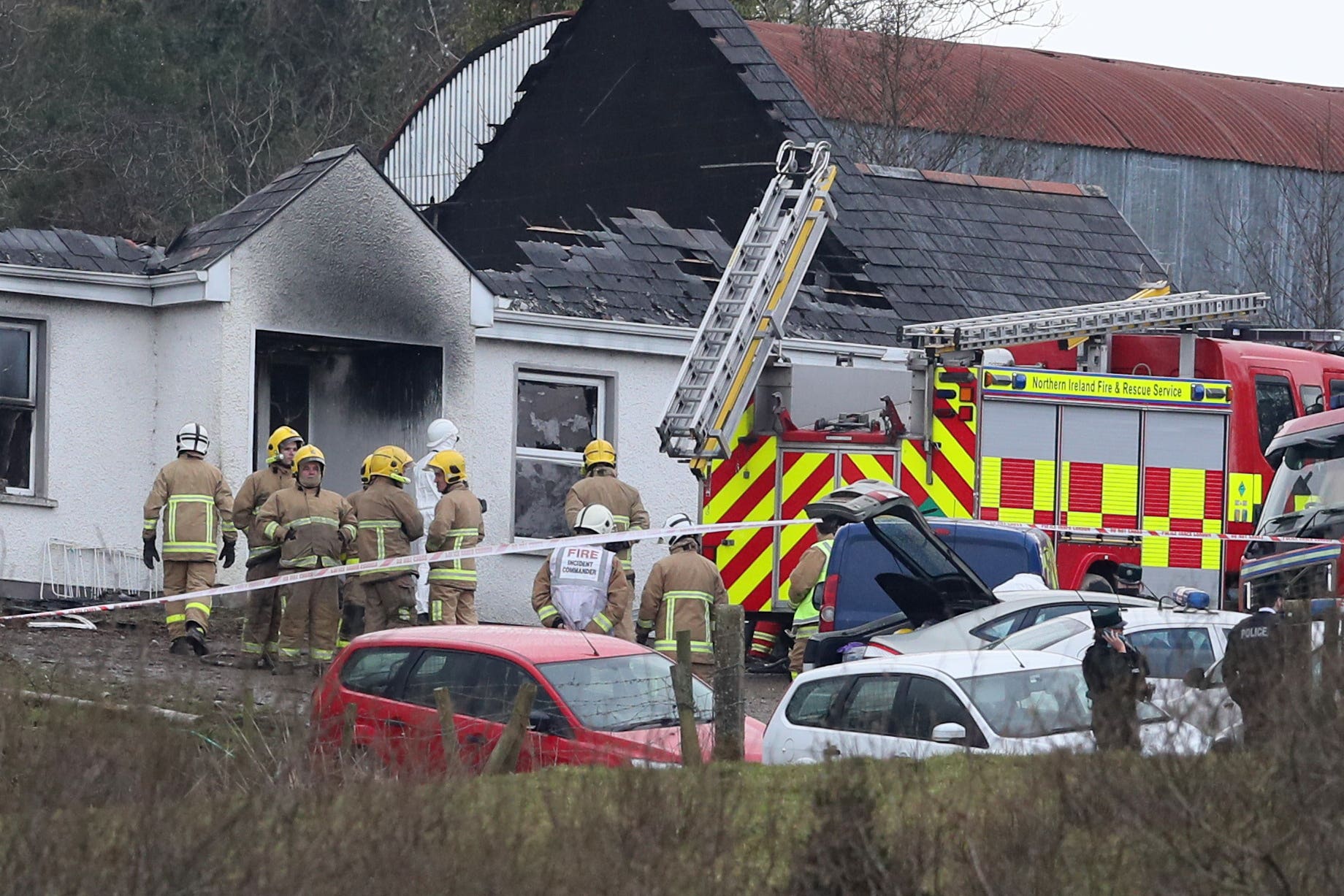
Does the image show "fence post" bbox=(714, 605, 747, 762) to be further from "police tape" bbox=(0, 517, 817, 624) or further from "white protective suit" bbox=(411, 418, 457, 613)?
"white protective suit" bbox=(411, 418, 457, 613)

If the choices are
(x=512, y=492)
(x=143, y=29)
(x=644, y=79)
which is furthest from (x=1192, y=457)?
(x=143, y=29)

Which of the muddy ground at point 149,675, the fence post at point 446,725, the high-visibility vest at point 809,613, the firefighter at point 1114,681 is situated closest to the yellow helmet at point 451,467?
the muddy ground at point 149,675

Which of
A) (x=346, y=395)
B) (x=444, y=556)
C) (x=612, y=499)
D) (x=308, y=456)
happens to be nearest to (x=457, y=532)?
(x=308, y=456)

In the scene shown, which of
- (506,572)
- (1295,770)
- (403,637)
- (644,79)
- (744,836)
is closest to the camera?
(1295,770)

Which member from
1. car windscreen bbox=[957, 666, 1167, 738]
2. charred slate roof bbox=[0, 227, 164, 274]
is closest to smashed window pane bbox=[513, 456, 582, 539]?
charred slate roof bbox=[0, 227, 164, 274]

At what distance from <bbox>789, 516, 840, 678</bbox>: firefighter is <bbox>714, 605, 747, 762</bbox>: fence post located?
433 centimetres

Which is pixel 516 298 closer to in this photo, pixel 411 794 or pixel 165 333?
pixel 165 333

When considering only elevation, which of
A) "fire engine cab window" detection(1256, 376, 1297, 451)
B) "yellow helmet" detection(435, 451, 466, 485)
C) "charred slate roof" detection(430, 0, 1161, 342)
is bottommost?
"yellow helmet" detection(435, 451, 466, 485)

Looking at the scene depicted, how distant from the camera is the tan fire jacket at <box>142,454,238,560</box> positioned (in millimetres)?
13602

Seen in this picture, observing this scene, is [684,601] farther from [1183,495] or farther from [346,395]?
[346,395]

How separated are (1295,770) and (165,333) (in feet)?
38.9

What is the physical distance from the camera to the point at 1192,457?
1598 cm

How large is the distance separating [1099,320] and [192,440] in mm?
7199

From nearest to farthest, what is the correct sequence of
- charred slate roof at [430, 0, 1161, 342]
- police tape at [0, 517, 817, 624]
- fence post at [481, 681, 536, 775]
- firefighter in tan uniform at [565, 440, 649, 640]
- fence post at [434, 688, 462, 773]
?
1. fence post at [434, 688, 462, 773]
2. fence post at [481, 681, 536, 775]
3. police tape at [0, 517, 817, 624]
4. firefighter in tan uniform at [565, 440, 649, 640]
5. charred slate roof at [430, 0, 1161, 342]
